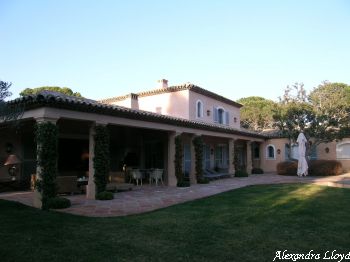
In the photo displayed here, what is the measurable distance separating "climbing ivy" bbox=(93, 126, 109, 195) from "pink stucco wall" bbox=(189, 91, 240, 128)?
389 inches

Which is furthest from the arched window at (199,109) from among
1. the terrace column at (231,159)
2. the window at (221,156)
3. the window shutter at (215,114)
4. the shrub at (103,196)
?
the shrub at (103,196)

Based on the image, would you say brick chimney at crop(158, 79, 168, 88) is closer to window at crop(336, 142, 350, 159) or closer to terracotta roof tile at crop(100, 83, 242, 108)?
terracotta roof tile at crop(100, 83, 242, 108)

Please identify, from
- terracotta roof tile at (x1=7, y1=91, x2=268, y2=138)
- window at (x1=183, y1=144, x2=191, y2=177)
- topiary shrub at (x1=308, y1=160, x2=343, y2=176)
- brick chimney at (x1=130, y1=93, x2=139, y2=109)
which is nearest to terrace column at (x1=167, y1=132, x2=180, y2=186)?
terracotta roof tile at (x1=7, y1=91, x2=268, y2=138)

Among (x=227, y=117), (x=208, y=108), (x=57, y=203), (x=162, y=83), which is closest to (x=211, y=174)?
(x=208, y=108)

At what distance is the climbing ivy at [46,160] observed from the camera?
950 cm

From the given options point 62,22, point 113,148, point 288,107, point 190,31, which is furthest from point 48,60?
point 288,107

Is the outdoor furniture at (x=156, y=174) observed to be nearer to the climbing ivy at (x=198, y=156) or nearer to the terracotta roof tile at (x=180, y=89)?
the climbing ivy at (x=198, y=156)

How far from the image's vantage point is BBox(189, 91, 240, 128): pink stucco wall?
20922 mm

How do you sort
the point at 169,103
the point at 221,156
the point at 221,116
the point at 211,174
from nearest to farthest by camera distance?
the point at 211,174, the point at 169,103, the point at 221,156, the point at 221,116

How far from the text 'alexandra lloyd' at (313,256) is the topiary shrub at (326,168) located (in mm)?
19044

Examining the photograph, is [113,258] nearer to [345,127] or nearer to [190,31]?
[190,31]

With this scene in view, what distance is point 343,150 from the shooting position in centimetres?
2470

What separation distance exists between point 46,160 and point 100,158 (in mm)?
2167

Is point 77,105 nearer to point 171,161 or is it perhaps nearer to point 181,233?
point 181,233
